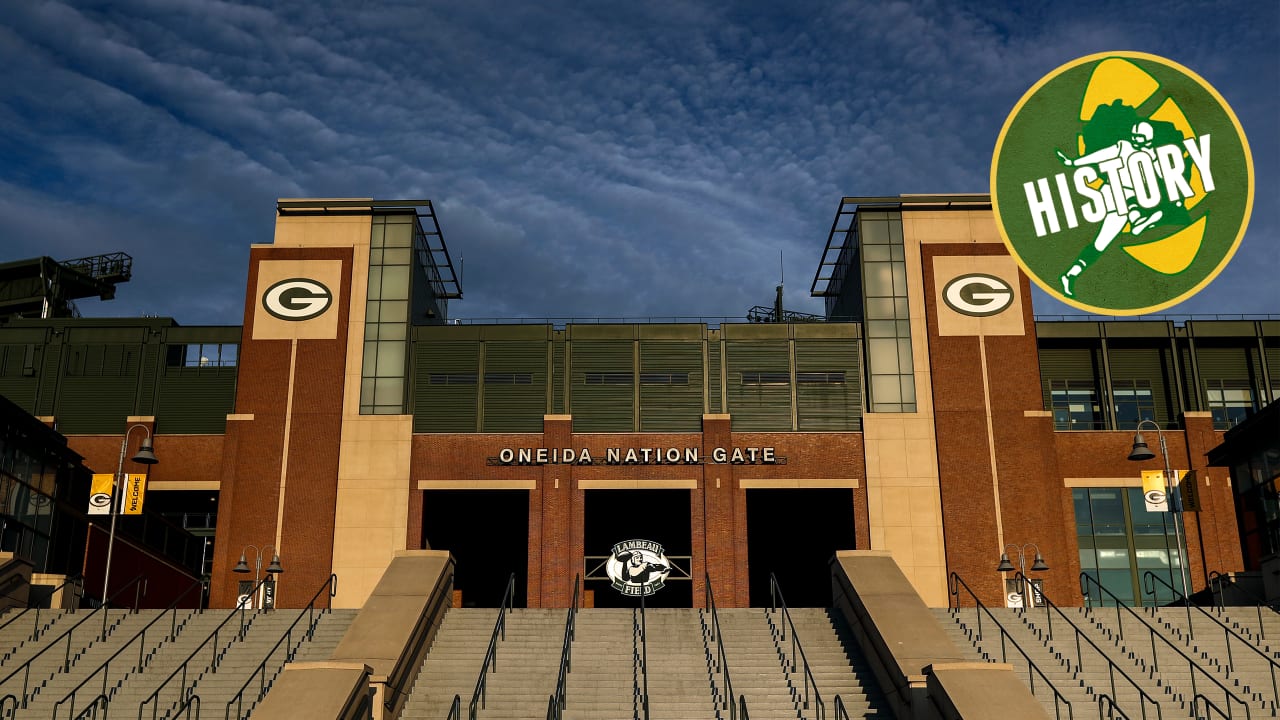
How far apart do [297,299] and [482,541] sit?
474 inches

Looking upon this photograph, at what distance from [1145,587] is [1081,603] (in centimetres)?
432

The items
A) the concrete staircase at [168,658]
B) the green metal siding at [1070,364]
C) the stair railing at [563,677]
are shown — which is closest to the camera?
the stair railing at [563,677]

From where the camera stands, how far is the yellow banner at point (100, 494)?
4250cm

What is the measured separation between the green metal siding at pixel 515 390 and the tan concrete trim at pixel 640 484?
9.47 ft

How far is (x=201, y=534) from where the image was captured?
158ft

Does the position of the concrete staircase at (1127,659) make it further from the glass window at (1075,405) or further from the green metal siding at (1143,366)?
the green metal siding at (1143,366)

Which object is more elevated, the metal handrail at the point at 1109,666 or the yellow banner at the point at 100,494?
the yellow banner at the point at 100,494

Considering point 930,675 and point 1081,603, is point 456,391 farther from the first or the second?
point 930,675

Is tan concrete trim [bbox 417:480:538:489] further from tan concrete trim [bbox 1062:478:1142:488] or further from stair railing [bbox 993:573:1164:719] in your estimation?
tan concrete trim [bbox 1062:478:1142:488]

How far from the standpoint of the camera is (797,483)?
42781mm

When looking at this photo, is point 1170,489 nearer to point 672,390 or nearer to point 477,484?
point 672,390

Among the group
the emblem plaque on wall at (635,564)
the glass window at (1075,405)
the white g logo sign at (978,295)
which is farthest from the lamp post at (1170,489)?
the emblem plaque on wall at (635,564)

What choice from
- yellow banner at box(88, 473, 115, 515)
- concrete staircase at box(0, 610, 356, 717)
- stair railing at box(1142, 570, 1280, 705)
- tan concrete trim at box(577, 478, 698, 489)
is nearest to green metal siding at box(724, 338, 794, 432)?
tan concrete trim at box(577, 478, 698, 489)

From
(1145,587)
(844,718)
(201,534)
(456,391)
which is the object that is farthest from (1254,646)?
(201,534)
